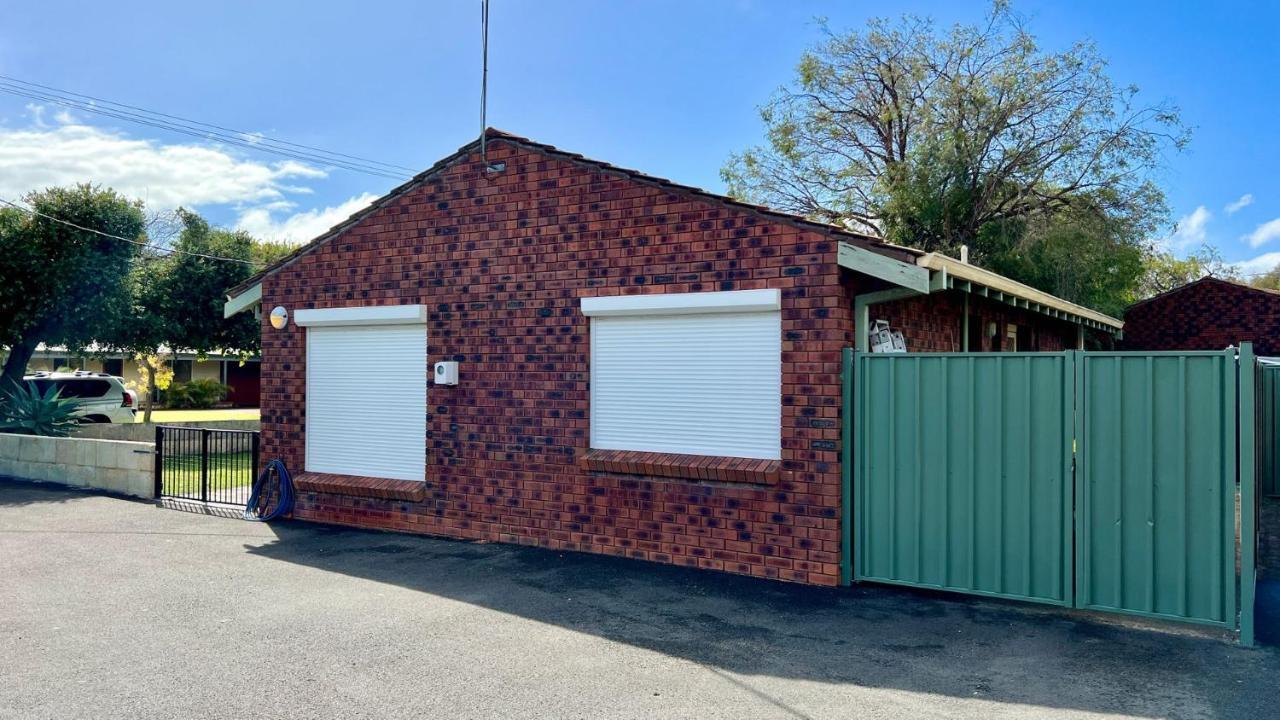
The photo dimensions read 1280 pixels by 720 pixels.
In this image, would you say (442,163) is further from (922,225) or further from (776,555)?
(922,225)

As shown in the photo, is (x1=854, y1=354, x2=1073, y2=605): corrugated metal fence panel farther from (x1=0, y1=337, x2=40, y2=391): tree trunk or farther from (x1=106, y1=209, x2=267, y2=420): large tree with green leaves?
(x1=106, y1=209, x2=267, y2=420): large tree with green leaves

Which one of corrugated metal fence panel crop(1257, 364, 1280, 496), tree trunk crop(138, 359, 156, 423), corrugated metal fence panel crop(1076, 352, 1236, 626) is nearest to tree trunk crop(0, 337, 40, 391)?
tree trunk crop(138, 359, 156, 423)

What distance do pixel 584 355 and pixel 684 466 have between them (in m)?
1.48

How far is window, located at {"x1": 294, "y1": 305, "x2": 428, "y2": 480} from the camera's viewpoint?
951cm

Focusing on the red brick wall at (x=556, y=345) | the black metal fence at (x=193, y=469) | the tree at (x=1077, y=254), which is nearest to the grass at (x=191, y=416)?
the black metal fence at (x=193, y=469)

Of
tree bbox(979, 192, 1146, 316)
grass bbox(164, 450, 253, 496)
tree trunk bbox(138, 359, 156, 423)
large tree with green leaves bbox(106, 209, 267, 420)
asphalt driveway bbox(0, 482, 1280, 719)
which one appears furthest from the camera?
tree trunk bbox(138, 359, 156, 423)

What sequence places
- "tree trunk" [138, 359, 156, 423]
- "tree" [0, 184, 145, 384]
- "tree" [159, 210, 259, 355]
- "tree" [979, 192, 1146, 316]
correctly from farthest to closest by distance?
1. "tree" [159, 210, 259, 355]
2. "tree trunk" [138, 359, 156, 423]
3. "tree" [979, 192, 1146, 316]
4. "tree" [0, 184, 145, 384]

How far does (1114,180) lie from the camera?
2236 cm

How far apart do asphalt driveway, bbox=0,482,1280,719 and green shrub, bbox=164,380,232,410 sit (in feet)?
107

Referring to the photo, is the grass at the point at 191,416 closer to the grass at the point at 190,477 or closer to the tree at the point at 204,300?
the tree at the point at 204,300

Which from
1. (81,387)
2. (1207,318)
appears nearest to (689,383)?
(1207,318)

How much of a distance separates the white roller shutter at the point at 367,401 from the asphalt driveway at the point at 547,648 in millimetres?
1772

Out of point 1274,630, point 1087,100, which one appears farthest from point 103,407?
point 1087,100

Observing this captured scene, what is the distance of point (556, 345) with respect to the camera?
27.8ft
